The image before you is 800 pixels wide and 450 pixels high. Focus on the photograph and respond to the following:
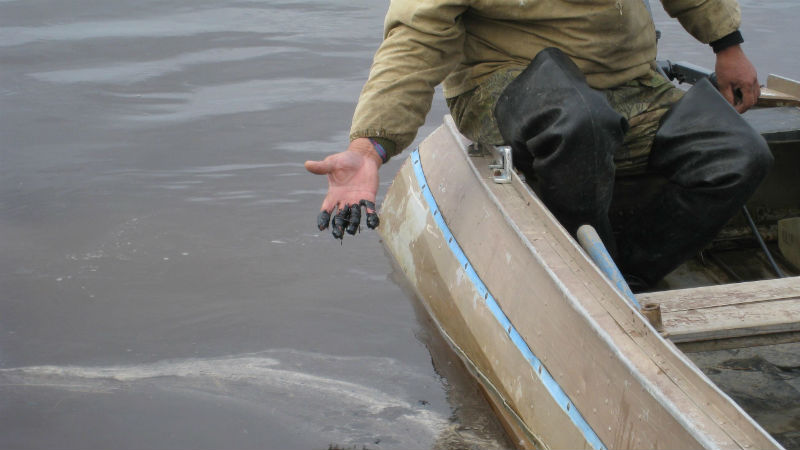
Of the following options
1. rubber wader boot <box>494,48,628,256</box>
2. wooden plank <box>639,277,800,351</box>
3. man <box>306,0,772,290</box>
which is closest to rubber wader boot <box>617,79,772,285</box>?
man <box>306,0,772,290</box>

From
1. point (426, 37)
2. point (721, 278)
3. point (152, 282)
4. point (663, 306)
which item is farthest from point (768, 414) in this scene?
point (152, 282)

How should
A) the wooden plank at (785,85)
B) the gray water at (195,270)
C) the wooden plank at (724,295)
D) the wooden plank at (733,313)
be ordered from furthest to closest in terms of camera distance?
the wooden plank at (785,85), the gray water at (195,270), the wooden plank at (724,295), the wooden plank at (733,313)

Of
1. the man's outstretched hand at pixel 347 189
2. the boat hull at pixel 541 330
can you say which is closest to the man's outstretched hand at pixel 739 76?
the boat hull at pixel 541 330

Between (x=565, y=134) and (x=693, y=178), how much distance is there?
482 millimetres

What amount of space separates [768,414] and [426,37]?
1.47 metres

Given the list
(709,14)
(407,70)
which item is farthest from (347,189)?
(709,14)

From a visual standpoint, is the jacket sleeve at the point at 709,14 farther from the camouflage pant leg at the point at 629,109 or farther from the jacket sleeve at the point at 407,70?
the jacket sleeve at the point at 407,70

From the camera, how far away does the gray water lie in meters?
3.36

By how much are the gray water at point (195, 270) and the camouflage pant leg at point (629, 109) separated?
0.94m

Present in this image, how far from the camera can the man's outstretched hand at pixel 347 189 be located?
2.47 meters

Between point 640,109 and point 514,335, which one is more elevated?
point 640,109

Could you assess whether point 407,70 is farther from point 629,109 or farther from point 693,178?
point 693,178

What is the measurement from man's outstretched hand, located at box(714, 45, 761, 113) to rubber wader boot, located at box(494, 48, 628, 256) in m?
0.84

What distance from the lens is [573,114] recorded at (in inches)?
107
